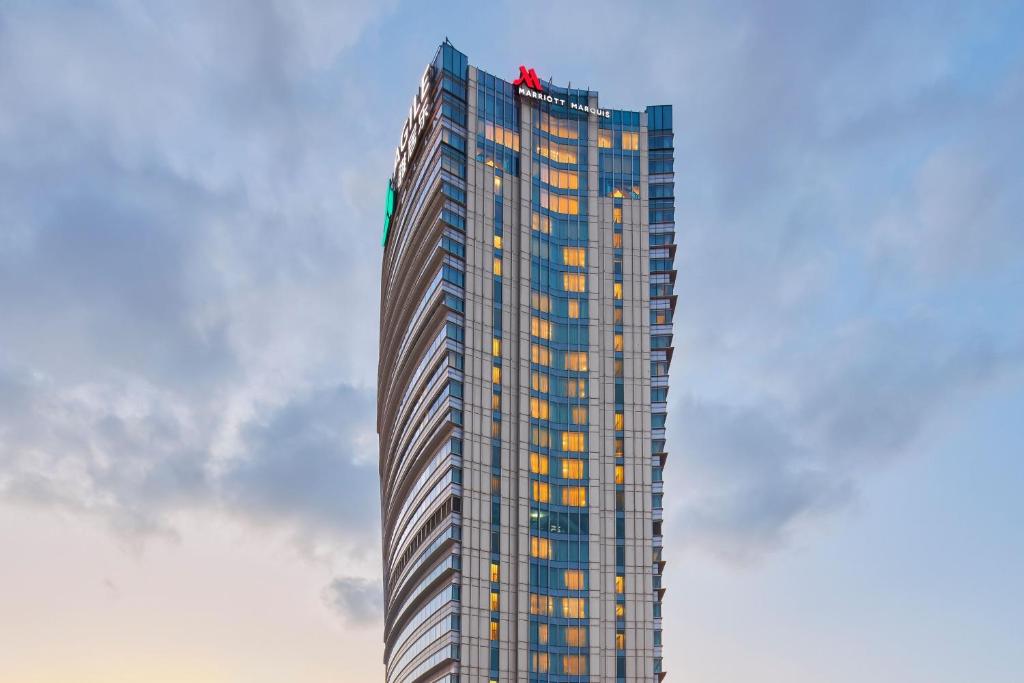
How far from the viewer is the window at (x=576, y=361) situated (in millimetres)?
169000

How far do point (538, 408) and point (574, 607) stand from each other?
29635 millimetres

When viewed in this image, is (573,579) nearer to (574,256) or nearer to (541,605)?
(541,605)

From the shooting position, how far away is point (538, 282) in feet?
564

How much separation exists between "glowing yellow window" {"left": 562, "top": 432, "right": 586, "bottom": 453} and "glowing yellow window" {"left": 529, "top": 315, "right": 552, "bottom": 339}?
15.8 meters

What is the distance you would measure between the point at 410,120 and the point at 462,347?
51487 millimetres

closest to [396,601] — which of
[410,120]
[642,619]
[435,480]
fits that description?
[435,480]

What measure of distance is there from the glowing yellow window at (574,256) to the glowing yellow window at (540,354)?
15107 millimetres

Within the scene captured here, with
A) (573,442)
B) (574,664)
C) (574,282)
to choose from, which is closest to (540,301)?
(574,282)

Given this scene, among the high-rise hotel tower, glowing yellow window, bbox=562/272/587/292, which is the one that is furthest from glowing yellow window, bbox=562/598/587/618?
glowing yellow window, bbox=562/272/587/292

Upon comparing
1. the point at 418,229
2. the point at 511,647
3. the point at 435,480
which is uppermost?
the point at 418,229

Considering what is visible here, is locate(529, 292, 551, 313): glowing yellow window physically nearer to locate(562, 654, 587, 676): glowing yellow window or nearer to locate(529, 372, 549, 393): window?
locate(529, 372, 549, 393): window

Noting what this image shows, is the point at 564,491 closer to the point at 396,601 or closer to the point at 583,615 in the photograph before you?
the point at 583,615

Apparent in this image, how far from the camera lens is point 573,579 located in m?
158

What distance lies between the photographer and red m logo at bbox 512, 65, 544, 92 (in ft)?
585
